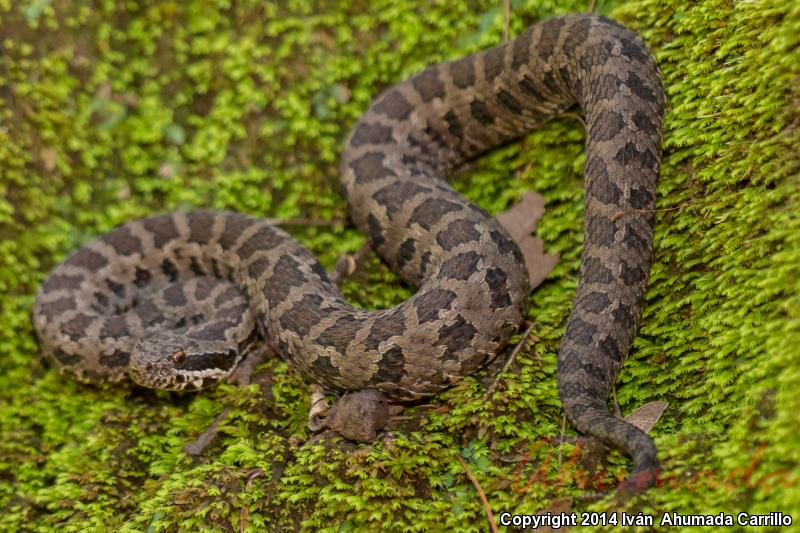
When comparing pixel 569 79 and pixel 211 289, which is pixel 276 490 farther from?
pixel 569 79

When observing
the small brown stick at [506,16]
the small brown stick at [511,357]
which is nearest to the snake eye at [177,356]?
the small brown stick at [511,357]

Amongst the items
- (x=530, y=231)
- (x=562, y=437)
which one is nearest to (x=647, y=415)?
(x=562, y=437)

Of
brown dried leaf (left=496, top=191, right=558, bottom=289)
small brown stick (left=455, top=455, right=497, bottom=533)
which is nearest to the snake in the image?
brown dried leaf (left=496, top=191, right=558, bottom=289)

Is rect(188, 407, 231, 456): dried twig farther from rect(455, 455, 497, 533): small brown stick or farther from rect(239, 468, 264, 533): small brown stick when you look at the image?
rect(455, 455, 497, 533): small brown stick

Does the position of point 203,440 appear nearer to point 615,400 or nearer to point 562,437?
point 562,437

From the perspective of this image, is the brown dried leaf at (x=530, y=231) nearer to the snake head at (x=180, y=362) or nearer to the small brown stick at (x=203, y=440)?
the snake head at (x=180, y=362)

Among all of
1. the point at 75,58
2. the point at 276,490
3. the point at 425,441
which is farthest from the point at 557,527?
the point at 75,58
